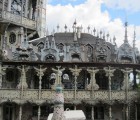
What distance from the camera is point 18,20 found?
48.8m

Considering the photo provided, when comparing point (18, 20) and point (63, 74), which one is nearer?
point (63, 74)

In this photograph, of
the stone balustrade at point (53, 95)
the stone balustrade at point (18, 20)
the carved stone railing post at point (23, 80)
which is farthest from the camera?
the stone balustrade at point (18, 20)

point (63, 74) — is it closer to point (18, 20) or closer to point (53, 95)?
point (53, 95)

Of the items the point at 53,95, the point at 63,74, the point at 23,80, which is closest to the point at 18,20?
the point at 63,74

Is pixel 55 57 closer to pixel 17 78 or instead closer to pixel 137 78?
pixel 17 78

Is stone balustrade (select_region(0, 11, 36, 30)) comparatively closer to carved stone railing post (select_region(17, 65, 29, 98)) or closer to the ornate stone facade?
the ornate stone facade

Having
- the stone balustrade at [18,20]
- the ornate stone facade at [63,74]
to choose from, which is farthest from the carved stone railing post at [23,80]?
the stone balustrade at [18,20]

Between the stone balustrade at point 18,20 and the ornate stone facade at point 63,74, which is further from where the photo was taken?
the stone balustrade at point 18,20

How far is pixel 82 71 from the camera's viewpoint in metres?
45.0

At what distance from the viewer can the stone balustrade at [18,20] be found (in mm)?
47656

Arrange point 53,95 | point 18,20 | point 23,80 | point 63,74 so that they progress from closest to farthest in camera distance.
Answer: point 53,95, point 23,80, point 63,74, point 18,20

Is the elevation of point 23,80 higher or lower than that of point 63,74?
lower

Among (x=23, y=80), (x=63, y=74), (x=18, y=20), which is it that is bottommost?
(x=23, y=80)

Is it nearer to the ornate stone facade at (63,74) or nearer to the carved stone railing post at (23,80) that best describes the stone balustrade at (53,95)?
the ornate stone facade at (63,74)
